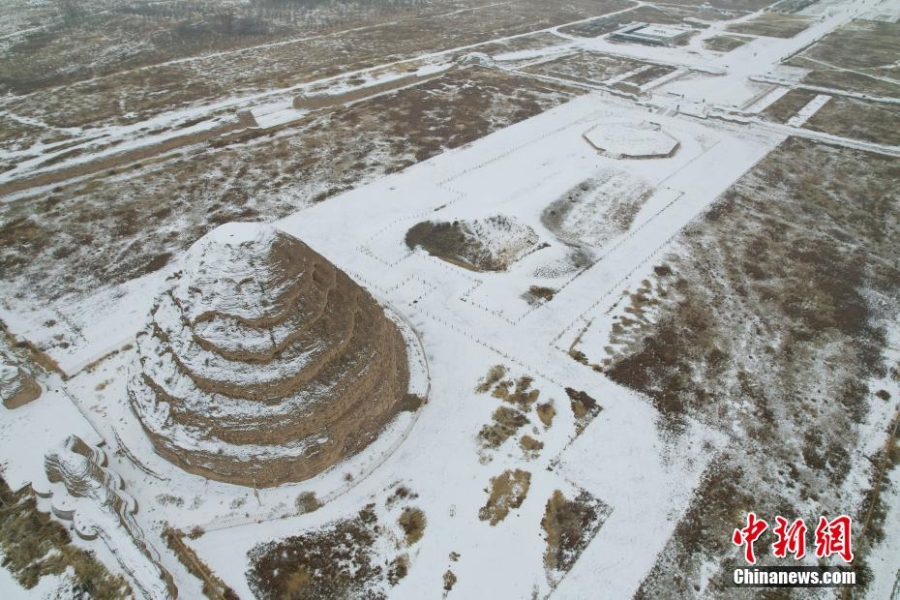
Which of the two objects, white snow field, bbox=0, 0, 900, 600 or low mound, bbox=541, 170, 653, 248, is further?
low mound, bbox=541, 170, 653, 248

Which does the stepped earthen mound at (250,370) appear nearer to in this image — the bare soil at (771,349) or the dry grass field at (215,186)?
the bare soil at (771,349)

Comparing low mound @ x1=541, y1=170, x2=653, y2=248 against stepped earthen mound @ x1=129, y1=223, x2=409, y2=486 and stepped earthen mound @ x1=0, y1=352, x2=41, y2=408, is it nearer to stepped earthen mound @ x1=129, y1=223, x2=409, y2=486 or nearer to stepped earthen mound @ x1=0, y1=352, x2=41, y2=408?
stepped earthen mound @ x1=129, y1=223, x2=409, y2=486

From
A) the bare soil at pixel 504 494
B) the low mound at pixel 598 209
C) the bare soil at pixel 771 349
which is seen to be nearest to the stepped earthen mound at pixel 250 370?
the bare soil at pixel 504 494

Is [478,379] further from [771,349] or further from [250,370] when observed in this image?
[771,349]

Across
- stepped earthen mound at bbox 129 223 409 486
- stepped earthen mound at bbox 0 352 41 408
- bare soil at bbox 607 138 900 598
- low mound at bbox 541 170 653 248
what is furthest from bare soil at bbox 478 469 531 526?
stepped earthen mound at bbox 0 352 41 408

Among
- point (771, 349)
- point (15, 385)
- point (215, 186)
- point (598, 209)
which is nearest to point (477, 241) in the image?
point (598, 209)

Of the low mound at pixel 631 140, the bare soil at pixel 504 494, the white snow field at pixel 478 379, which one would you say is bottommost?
the bare soil at pixel 504 494

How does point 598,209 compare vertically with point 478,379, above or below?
above
